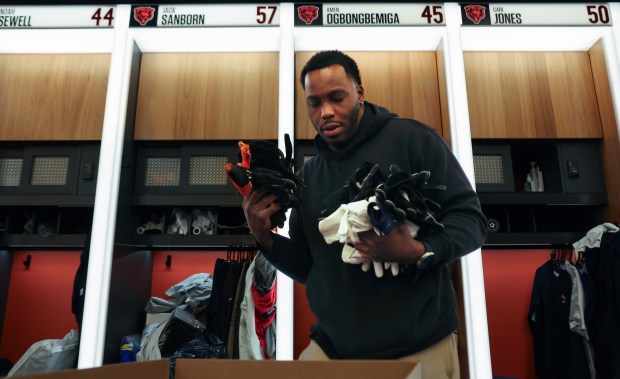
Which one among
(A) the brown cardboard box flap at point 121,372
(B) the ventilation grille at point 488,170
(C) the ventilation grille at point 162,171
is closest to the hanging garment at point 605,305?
(B) the ventilation grille at point 488,170

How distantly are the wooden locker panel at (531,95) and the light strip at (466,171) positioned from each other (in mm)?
497

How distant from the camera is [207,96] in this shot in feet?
11.4

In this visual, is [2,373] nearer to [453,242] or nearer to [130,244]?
[130,244]

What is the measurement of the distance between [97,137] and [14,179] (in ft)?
2.20

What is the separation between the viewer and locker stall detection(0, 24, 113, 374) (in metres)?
3.32

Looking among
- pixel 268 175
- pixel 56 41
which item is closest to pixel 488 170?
pixel 268 175

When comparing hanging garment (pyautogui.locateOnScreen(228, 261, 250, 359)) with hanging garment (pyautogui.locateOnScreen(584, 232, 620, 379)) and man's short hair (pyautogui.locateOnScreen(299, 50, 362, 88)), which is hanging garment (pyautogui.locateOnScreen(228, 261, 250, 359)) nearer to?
man's short hair (pyautogui.locateOnScreen(299, 50, 362, 88))

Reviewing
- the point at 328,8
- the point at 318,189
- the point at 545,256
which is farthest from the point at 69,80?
the point at 545,256

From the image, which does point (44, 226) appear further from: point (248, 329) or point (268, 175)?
point (268, 175)

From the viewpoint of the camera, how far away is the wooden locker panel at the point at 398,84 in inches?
132

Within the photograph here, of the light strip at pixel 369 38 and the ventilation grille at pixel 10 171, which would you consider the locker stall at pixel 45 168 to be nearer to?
the ventilation grille at pixel 10 171

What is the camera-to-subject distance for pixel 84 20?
3.22 metres

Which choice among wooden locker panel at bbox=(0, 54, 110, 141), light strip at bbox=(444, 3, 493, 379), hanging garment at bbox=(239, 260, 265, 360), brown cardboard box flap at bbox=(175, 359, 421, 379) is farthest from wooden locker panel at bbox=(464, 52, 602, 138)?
brown cardboard box flap at bbox=(175, 359, 421, 379)

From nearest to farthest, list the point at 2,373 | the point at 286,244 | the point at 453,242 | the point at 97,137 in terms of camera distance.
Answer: the point at 453,242
the point at 286,244
the point at 2,373
the point at 97,137
